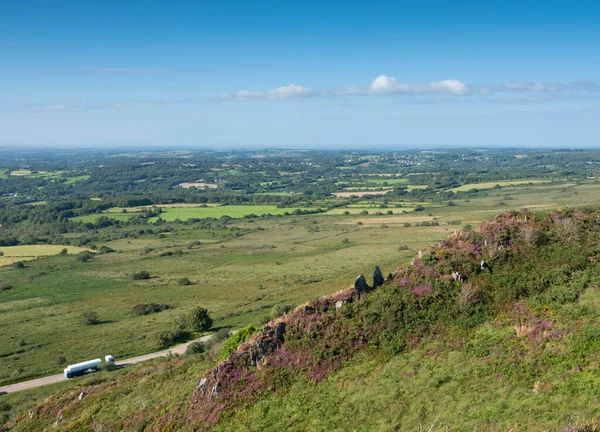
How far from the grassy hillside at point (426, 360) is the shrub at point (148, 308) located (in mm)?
37611

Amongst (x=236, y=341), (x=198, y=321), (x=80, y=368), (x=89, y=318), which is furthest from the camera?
(x=89, y=318)

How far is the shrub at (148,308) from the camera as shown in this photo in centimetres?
7662

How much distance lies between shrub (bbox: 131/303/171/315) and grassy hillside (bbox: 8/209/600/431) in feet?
123

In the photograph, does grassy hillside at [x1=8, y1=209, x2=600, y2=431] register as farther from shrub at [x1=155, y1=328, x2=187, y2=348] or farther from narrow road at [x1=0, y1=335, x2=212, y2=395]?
shrub at [x1=155, y1=328, x2=187, y2=348]

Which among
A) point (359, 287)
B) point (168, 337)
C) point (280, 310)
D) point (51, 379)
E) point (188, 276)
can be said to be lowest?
point (188, 276)

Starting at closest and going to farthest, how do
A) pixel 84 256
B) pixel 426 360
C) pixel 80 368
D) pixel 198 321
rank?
1. pixel 426 360
2. pixel 80 368
3. pixel 198 321
4. pixel 84 256

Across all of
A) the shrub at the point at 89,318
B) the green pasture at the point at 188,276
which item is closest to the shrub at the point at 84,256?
the green pasture at the point at 188,276

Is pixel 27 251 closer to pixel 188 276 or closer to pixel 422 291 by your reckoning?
pixel 188 276

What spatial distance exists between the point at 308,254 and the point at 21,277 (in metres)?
69.2

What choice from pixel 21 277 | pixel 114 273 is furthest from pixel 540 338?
pixel 21 277

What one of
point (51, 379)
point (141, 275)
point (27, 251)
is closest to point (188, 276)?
point (141, 275)

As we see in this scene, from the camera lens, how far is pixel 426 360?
28312 mm

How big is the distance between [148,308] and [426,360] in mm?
59865

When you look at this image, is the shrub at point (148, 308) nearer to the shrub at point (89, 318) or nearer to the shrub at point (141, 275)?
the shrub at point (89, 318)
